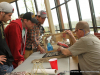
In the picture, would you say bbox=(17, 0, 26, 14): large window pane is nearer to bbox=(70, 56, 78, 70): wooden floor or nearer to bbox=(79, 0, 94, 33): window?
bbox=(79, 0, 94, 33): window

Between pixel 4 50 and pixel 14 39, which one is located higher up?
pixel 14 39

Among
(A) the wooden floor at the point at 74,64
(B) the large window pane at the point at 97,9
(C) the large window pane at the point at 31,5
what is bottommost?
(A) the wooden floor at the point at 74,64

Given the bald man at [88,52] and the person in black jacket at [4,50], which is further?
the bald man at [88,52]

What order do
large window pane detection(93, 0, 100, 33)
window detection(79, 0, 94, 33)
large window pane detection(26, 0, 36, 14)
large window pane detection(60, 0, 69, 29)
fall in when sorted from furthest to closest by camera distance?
large window pane detection(26, 0, 36, 14)
large window pane detection(60, 0, 69, 29)
window detection(79, 0, 94, 33)
large window pane detection(93, 0, 100, 33)

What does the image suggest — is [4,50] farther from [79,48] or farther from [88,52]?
[88,52]

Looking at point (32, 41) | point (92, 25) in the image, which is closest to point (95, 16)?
point (92, 25)

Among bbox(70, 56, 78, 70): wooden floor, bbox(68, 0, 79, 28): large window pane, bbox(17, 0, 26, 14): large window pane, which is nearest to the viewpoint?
bbox(70, 56, 78, 70): wooden floor

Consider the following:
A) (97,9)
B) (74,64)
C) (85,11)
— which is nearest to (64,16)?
(85,11)

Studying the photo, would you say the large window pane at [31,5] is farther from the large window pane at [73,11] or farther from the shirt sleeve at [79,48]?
the shirt sleeve at [79,48]

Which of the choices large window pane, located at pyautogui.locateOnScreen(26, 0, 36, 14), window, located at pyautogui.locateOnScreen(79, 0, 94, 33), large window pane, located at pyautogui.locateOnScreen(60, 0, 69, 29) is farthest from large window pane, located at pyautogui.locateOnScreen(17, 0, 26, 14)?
window, located at pyautogui.locateOnScreen(79, 0, 94, 33)

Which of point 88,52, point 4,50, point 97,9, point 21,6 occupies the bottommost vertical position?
point 88,52

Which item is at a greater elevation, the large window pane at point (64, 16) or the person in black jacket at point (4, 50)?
the large window pane at point (64, 16)

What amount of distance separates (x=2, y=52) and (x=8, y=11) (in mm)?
570

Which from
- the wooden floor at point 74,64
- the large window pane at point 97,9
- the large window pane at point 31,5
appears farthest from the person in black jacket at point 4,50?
the large window pane at point 31,5
